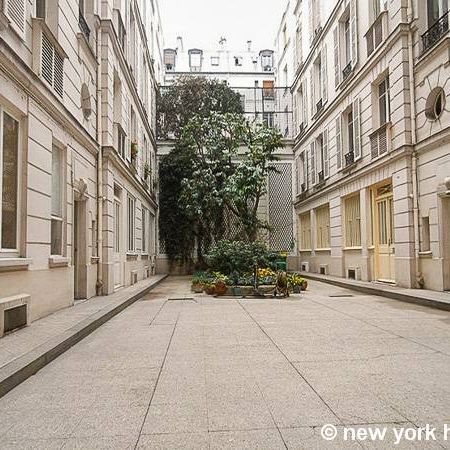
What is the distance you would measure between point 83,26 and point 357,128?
9.57 m

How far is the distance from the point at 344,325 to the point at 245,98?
2320 centimetres

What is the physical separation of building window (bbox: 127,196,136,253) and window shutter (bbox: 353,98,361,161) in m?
7.94

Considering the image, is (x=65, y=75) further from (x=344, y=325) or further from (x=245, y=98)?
(x=245, y=98)

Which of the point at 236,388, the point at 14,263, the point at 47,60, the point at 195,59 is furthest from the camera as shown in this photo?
the point at 195,59

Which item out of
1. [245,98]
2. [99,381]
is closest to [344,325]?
[99,381]

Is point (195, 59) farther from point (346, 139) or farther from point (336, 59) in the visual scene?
point (346, 139)

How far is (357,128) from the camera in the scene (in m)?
17.0

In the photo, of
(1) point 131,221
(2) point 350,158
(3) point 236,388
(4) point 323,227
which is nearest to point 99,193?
(1) point 131,221

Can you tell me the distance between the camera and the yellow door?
14946 millimetres

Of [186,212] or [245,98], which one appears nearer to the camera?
[186,212]

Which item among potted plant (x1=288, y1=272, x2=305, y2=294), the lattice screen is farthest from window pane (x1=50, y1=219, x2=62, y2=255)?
the lattice screen

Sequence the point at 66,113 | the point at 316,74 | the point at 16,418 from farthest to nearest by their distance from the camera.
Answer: the point at 316,74, the point at 66,113, the point at 16,418

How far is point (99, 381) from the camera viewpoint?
4934 mm

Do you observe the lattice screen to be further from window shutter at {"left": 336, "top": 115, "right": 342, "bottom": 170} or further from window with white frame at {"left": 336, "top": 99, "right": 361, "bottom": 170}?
window with white frame at {"left": 336, "top": 99, "right": 361, "bottom": 170}
